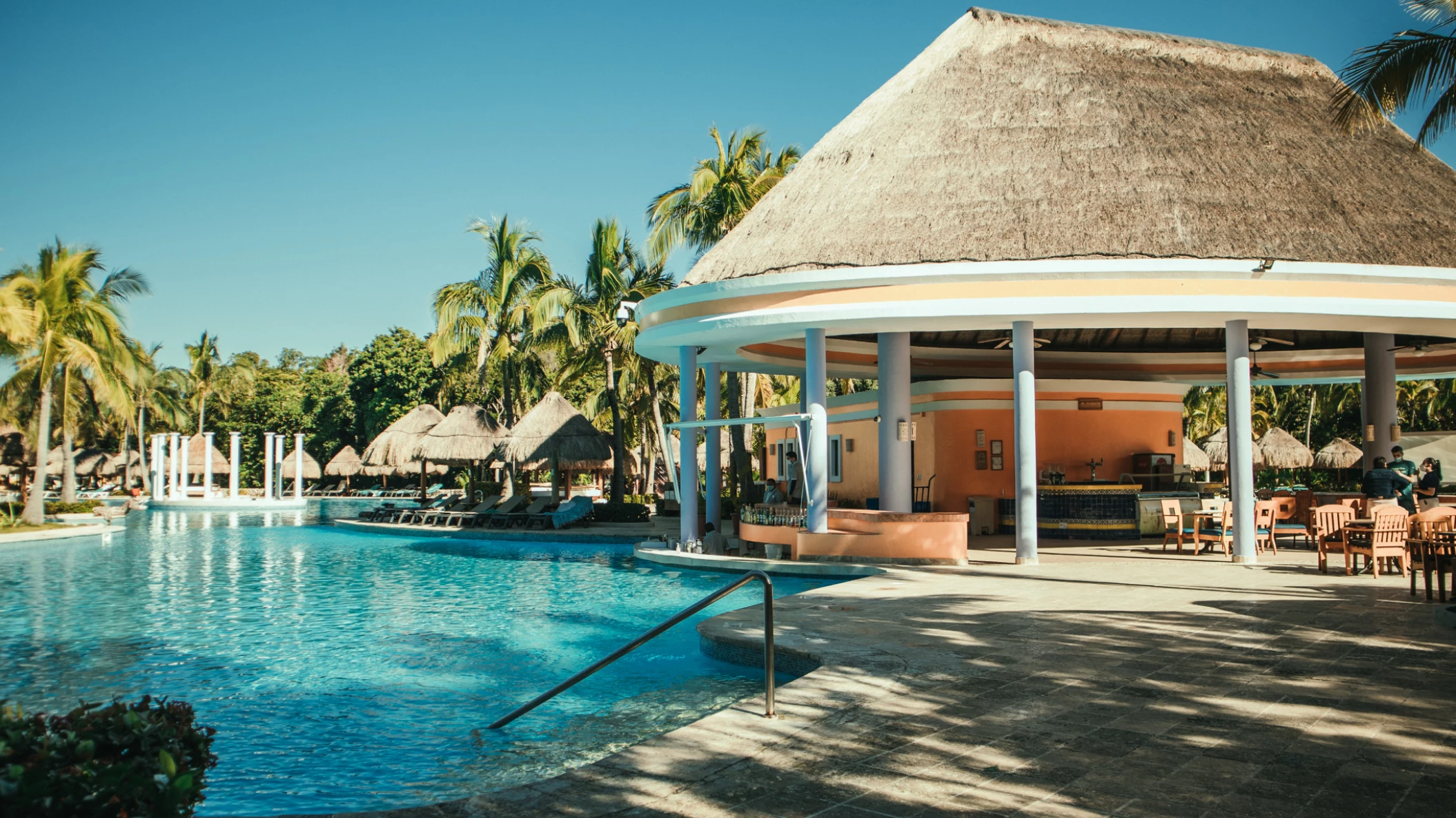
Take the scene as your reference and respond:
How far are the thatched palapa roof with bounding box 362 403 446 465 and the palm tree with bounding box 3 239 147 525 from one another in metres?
7.25

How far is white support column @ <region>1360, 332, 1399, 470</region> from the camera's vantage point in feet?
56.3

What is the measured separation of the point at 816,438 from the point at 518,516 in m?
13.1

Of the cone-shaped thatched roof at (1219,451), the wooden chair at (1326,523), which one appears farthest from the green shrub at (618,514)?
the cone-shaped thatched roof at (1219,451)

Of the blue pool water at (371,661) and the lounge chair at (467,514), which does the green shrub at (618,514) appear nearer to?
the lounge chair at (467,514)

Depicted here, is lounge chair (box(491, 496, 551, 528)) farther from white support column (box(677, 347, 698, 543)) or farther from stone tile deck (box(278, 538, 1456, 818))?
stone tile deck (box(278, 538, 1456, 818))

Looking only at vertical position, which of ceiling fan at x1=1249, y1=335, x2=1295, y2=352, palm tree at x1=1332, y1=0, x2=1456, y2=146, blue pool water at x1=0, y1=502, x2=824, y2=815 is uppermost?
palm tree at x1=1332, y1=0, x2=1456, y2=146

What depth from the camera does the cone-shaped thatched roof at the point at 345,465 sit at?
49.1 metres

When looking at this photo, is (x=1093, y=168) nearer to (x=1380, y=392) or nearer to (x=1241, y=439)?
(x=1241, y=439)

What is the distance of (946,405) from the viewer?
20.7 meters

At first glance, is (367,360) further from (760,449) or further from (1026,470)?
(1026,470)

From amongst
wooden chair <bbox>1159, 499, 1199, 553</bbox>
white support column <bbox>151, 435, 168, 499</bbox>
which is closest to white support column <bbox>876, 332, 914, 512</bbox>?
wooden chair <bbox>1159, 499, 1199, 553</bbox>

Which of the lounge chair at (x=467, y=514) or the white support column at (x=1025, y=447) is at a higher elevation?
the white support column at (x=1025, y=447)

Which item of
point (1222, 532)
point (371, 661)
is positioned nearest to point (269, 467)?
point (371, 661)

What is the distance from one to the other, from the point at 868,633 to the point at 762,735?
323 cm
